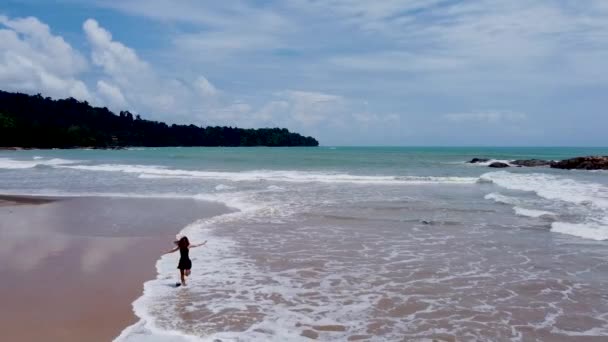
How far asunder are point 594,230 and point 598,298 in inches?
255

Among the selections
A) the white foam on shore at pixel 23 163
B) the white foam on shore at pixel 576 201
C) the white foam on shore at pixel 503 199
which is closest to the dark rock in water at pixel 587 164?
the white foam on shore at pixel 576 201

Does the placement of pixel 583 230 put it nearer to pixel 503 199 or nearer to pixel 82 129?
pixel 503 199

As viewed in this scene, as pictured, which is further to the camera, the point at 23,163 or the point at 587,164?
the point at 23,163

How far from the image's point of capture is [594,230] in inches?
528

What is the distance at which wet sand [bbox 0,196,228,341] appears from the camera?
250 inches

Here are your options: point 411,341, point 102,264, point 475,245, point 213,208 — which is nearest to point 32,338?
point 102,264

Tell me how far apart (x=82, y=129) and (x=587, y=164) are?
124 metres

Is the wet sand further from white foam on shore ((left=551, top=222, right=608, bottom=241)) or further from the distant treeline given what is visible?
the distant treeline

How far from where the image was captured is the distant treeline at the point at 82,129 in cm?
11281

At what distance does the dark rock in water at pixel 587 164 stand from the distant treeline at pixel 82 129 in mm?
106996

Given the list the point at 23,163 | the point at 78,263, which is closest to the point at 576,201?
the point at 78,263

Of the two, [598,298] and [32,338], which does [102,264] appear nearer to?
[32,338]

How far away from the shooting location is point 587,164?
43312 millimetres

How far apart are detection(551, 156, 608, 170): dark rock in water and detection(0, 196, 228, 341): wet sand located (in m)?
37.6
